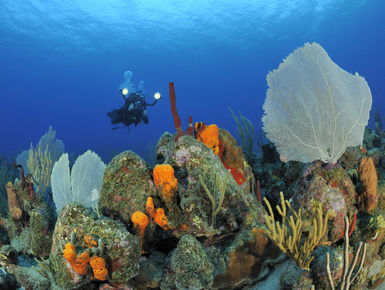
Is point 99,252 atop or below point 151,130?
below

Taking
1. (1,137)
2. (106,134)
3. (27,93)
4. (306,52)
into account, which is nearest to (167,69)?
(27,93)

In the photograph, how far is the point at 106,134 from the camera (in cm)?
11056

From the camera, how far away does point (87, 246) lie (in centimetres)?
204

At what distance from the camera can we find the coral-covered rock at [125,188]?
8.58ft

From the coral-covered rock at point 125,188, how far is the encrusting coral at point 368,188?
9.72 feet

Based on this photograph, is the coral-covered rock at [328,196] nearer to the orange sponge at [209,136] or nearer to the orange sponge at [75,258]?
the orange sponge at [209,136]

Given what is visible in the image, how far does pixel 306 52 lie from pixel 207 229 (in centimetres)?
297

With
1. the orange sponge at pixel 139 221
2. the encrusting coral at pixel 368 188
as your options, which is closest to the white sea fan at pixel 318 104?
the encrusting coral at pixel 368 188

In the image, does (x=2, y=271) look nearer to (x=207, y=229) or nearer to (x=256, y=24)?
(x=207, y=229)

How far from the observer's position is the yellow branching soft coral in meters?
2.56

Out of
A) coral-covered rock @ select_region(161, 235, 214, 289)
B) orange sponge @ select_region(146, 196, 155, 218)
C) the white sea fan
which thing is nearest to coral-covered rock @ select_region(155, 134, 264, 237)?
orange sponge @ select_region(146, 196, 155, 218)

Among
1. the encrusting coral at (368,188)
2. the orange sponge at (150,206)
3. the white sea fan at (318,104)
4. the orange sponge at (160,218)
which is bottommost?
the encrusting coral at (368,188)

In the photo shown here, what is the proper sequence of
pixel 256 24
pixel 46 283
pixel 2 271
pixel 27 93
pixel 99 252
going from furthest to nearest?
pixel 27 93 → pixel 256 24 → pixel 2 271 → pixel 46 283 → pixel 99 252

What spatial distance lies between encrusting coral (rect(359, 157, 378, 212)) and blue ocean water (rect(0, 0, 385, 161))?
9.00 meters
